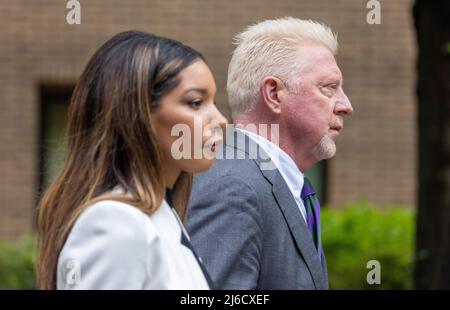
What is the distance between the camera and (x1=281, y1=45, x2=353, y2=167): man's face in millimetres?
3736

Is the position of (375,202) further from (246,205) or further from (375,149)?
(246,205)

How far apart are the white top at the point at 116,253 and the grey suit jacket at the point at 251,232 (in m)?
0.85

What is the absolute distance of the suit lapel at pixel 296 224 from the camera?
3451mm

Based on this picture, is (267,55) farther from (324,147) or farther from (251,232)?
(251,232)

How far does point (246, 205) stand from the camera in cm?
343

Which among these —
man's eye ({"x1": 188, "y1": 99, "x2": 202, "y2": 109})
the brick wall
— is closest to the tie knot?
man's eye ({"x1": 188, "y1": 99, "x2": 202, "y2": 109})

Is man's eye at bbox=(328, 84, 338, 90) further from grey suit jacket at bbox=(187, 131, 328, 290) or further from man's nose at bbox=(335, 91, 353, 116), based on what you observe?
grey suit jacket at bbox=(187, 131, 328, 290)

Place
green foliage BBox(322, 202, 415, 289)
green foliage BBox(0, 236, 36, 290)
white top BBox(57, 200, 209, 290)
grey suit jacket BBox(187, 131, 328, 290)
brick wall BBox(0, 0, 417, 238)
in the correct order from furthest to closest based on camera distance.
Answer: brick wall BBox(0, 0, 417, 238) < green foliage BBox(0, 236, 36, 290) < green foliage BBox(322, 202, 415, 289) < grey suit jacket BBox(187, 131, 328, 290) < white top BBox(57, 200, 209, 290)

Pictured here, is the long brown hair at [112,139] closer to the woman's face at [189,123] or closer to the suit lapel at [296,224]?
the woman's face at [189,123]

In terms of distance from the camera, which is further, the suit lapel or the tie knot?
the tie knot

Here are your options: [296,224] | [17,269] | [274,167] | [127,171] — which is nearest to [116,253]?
[127,171]

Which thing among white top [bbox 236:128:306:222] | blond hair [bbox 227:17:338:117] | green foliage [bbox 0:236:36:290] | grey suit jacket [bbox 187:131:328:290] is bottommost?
green foliage [bbox 0:236:36:290]

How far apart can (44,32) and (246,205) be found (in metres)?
8.98
